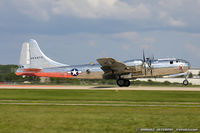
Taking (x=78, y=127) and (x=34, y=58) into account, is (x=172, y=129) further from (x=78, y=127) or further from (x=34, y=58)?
(x=34, y=58)

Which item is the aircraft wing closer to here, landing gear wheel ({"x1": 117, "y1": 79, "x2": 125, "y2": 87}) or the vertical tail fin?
landing gear wheel ({"x1": 117, "y1": 79, "x2": 125, "y2": 87})

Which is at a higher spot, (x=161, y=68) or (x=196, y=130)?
(x=161, y=68)

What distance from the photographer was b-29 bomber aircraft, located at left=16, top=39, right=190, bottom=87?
41.0m

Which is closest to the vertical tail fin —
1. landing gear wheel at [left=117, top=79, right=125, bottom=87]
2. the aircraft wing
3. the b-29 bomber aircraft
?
the b-29 bomber aircraft

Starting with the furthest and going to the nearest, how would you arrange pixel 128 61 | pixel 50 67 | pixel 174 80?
pixel 174 80 → pixel 50 67 → pixel 128 61

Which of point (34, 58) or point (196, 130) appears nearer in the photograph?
point (196, 130)

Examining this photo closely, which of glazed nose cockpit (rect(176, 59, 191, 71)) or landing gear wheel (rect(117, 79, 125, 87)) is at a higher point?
glazed nose cockpit (rect(176, 59, 191, 71))

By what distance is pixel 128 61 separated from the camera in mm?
42000

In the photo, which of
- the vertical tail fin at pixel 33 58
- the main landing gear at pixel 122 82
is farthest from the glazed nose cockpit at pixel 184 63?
the vertical tail fin at pixel 33 58

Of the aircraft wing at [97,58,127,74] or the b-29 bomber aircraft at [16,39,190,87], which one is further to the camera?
the b-29 bomber aircraft at [16,39,190,87]

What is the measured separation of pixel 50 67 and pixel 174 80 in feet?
158

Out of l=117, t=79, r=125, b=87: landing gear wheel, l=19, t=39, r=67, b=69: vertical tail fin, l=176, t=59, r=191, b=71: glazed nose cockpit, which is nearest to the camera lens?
l=176, t=59, r=191, b=71: glazed nose cockpit

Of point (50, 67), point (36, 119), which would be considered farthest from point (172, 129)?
point (50, 67)

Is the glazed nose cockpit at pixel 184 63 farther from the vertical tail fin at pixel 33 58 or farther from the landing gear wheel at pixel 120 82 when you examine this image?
the vertical tail fin at pixel 33 58
